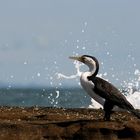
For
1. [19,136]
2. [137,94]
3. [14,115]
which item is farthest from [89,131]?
[137,94]

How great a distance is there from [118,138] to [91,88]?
1619 mm

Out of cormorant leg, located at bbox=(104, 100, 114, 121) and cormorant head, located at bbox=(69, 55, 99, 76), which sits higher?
cormorant head, located at bbox=(69, 55, 99, 76)

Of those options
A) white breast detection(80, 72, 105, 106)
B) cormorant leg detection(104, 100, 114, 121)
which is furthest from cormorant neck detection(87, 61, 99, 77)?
cormorant leg detection(104, 100, 114, 121)

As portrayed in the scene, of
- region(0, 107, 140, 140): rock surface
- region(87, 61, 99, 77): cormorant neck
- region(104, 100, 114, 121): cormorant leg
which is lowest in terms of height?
region(0, 107, 140, 140): rock surface

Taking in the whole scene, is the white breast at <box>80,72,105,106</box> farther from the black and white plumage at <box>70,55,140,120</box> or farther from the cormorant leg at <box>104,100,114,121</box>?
the cormorant leg at <box>104,100,114,121</box>

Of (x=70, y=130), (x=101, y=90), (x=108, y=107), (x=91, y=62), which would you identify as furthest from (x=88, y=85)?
(x=70, y=130)

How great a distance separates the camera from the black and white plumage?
20.2m

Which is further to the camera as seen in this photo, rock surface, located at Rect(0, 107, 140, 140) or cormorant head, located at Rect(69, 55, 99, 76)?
cormorant head, located at Rect(69, 55, 99, 76)

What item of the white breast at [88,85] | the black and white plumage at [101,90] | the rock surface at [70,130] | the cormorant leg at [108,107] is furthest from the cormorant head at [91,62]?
the rock surface at [70,130]

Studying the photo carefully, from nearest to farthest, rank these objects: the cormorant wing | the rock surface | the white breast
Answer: the rock surface, the cormorant wing, the white breast

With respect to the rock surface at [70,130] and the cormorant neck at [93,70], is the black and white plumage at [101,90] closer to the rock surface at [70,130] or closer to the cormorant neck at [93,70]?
the cormorant neck at [93,70]

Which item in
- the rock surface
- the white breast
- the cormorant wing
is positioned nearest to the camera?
the rock surface

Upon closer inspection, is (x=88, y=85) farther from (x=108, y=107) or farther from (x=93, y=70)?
(x=108, y=107)

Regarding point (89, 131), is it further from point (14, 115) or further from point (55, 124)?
point (14, 115)
